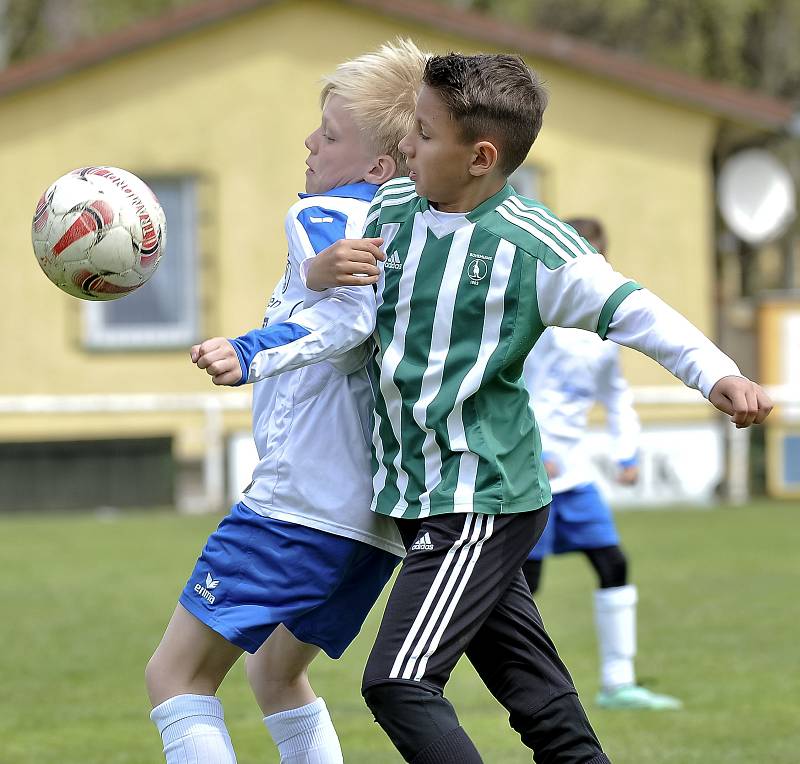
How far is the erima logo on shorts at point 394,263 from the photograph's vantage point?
3.72 m

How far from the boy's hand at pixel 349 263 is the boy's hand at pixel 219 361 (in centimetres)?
28

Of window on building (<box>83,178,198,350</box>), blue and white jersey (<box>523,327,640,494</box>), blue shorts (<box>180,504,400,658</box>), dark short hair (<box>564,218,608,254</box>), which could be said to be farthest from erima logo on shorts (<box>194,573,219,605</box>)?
window on building (<box>83,178,198,350</box>)

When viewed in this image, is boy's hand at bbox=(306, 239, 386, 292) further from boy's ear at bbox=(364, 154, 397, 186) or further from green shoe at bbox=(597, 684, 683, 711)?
green shoe at bbox=(597, 684, 683, 711)

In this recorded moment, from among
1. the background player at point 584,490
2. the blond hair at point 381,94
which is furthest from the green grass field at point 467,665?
the blond hair at point 381,94

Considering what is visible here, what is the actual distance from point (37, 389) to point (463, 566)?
14151 mm

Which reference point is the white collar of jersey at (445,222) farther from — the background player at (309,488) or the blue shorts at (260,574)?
the blue shorts at (260,574)

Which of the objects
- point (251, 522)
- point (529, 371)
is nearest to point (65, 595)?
point (529, 371)

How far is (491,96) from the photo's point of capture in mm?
3621

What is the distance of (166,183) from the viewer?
17.2 metres

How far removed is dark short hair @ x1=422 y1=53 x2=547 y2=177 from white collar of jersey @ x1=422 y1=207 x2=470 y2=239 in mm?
159

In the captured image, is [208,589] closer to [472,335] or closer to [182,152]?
[472,335]

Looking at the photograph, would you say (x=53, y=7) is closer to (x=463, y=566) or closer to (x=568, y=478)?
(x=568, y=478)

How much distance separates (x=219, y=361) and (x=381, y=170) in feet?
2.58

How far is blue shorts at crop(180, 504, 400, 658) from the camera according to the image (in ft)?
12.3
